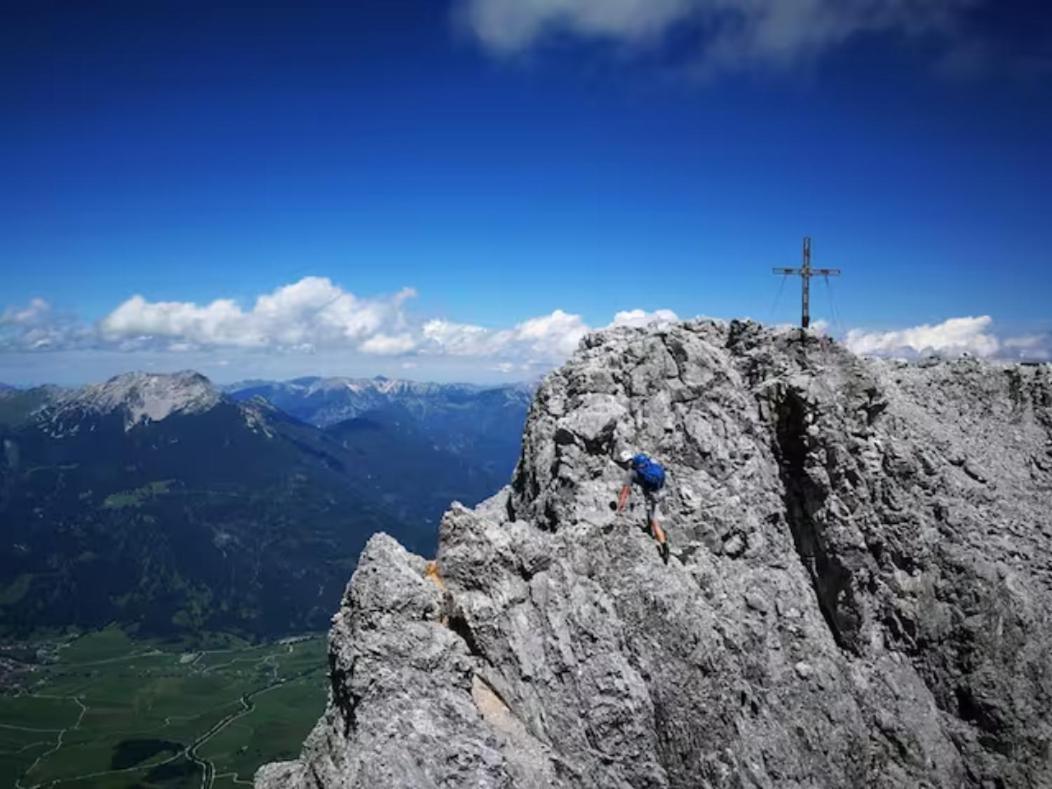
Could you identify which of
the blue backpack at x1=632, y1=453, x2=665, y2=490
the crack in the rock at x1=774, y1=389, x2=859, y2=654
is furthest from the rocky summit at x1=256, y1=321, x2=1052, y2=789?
the blue backpack at x1=632, y1=453, x2=665, y2=490

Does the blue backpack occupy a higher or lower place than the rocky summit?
higher

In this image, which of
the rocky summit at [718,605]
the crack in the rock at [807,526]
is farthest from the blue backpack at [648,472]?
the crack in the rock at [807,526]

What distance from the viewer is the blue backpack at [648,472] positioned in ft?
103

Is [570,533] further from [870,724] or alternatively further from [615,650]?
[870,724]

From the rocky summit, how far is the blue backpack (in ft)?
6.03

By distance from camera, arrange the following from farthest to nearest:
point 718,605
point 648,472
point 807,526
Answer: point 807,526 → point 648,472 → point 718,605

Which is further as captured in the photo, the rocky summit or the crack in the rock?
the crack in the rock

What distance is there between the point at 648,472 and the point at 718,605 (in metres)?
6.78

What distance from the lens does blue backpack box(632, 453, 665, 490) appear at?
31312 mm

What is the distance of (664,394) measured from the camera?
120ft

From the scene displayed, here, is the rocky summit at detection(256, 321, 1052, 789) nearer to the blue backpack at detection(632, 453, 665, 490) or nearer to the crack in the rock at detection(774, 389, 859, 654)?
the crack in the rock at detection(774, 389, 859, 654)

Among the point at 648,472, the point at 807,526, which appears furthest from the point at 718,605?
the point at 807,526

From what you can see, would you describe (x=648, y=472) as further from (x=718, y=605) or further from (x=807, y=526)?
(x=807, y=526)

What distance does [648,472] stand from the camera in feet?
103
